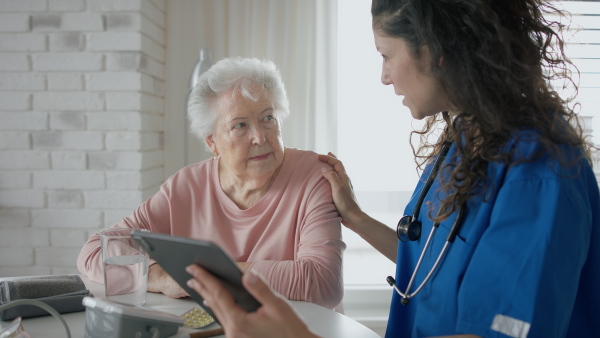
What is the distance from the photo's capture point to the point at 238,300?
3.05ft

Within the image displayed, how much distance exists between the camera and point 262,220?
1807mm

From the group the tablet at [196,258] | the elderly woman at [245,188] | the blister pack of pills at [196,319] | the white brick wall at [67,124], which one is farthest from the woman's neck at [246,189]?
the tablet at [196,258]

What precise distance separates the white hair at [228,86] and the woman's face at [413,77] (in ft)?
2.10

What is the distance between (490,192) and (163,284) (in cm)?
90

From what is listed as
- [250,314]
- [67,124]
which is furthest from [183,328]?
[67,124]

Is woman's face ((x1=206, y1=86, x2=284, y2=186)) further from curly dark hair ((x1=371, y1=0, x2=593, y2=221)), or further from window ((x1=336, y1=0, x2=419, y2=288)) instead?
window ((x1=336, y1=0, x2=419, y2=288))

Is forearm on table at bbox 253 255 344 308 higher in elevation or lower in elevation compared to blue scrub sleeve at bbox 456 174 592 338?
lower

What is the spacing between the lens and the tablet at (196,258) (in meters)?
0.82

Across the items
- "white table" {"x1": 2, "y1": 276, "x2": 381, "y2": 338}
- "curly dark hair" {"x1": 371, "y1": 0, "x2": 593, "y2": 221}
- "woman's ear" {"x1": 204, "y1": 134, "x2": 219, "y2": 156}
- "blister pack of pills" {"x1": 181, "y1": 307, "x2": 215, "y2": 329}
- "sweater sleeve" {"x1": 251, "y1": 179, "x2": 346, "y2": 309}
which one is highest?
"curly dark hair" {"x1": 371, "y1": 0, "x2": 593, "y2": 221}

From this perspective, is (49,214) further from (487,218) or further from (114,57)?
(487,218)

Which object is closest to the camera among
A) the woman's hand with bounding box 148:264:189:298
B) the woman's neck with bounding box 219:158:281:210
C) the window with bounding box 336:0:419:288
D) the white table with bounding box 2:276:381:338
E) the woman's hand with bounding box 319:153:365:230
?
the white table with bounding box 2:276:381:338

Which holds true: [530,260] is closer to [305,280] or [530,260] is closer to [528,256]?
[528,256]

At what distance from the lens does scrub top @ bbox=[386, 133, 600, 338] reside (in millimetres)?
938

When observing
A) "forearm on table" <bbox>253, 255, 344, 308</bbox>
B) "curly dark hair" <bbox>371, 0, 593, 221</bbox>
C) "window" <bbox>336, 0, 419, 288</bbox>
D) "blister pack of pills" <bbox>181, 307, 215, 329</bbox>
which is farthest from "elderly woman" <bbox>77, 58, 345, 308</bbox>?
"window" <bbox>336, 0, 419, 288</bbox>
